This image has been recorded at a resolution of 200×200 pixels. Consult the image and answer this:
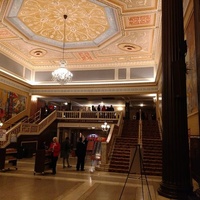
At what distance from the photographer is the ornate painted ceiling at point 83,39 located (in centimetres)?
969

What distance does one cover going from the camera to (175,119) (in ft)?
14.8

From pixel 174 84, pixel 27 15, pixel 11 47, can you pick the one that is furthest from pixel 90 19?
pixel 174 84

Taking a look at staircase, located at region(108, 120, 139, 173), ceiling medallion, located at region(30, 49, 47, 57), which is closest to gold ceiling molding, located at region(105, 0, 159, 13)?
staircase, located at region(108, 120, 139, 173)

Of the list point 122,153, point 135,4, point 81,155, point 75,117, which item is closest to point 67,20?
point 135,4

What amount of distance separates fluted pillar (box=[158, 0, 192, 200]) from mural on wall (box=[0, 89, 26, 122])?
40.0 feet

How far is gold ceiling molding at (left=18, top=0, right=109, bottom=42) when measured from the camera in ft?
31.5

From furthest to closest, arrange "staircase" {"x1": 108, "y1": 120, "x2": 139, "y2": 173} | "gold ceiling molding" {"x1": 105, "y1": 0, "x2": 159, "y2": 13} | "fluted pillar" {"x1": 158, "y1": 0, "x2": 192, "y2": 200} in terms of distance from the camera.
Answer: "staircase" {"x1": 108, "y1": 120, "x2": 139, "y2": 173} < "gold ceiling molding" {"x1": 105, "y1": 0, "x2": 159, "y2": 13} < "fluted pillar" {"x1": 158, "y1": 0, "x2": 192, "y2": 200}

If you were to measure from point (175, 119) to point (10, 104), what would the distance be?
42.9 feet

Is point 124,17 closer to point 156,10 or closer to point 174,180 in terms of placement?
point 156,10

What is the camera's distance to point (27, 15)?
10430 millimetres

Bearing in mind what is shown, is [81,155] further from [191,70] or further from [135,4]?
[135,4]

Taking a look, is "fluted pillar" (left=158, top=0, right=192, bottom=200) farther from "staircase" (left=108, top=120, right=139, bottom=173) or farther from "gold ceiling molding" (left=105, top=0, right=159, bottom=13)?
"staircase" (left=108, top=120, right=139, bottom=173)

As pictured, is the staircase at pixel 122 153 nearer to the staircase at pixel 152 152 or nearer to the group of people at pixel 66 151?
the staircase at pixel 152 152

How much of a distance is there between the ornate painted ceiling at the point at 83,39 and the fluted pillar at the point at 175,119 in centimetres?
494
